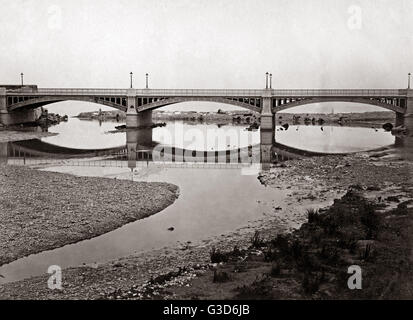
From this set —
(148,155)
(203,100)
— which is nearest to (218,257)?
(148,155)

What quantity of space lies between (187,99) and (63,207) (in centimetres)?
4996

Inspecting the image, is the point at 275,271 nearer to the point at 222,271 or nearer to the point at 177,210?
the point at 222,271

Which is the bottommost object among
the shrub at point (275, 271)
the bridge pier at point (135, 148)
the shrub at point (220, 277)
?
the shrub at point (220, 277)

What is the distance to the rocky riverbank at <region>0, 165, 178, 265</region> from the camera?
14951 millimetres

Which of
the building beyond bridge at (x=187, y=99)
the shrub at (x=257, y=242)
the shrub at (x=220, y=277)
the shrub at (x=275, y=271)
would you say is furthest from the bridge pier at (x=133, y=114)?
the shrub at (x=275, y=271)

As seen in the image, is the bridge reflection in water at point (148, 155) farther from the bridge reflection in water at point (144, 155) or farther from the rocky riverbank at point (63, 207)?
the rocky riverbank at point (63, 207)

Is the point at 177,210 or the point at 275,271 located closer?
the point at 275,271

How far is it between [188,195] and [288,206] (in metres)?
5.43

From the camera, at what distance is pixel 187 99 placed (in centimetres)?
6725

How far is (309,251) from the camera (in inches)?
507

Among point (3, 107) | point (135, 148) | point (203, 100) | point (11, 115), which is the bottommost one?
point (135, 148)

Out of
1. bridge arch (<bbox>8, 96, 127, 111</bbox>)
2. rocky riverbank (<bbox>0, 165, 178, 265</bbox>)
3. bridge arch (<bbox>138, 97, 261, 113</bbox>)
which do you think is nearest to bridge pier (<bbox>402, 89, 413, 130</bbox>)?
bridge arch (<bbox>138, 97, 261, 113</bbox>)

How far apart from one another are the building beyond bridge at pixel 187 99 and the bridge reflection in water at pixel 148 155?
13.6 metres

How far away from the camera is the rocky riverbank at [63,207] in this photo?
589 inches
